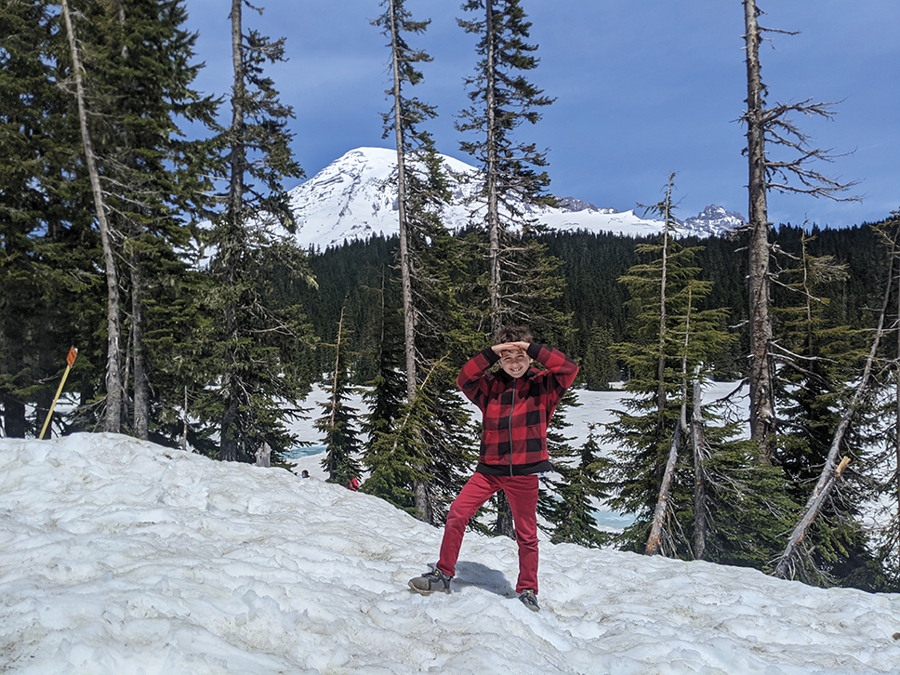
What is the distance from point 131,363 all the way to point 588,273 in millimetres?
111526

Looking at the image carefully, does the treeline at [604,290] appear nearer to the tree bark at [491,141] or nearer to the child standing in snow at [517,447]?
the tree bark at [491,141]

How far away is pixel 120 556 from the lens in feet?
12.9

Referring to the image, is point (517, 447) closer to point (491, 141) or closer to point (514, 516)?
point (514, 516)

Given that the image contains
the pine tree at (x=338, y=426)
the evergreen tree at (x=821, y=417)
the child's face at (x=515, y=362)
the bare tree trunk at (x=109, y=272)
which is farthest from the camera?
the pine tree at (x=338, y=426)

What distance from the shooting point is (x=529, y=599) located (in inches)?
169

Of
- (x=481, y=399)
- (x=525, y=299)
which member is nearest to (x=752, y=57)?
(x=525, y=299)

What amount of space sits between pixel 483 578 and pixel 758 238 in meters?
10.8

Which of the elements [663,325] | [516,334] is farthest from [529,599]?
[663,325]

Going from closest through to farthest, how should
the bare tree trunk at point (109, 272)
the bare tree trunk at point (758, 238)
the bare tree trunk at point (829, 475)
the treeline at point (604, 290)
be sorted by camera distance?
the bare tree trunk at point (829, 475) < the bare tree trunk at point (758, 238) < the bare tree trunk at point (109, 272) < the treeline at point (604, 290)

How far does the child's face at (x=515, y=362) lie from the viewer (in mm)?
4297

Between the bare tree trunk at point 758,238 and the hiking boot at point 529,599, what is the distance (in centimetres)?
983

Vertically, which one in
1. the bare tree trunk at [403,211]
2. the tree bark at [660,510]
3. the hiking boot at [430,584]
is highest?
the bare tree trunk at [403,211]

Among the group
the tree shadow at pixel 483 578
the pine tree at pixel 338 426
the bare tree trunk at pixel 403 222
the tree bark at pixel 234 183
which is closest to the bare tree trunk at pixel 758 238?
the tree shadow at pixel 483 578

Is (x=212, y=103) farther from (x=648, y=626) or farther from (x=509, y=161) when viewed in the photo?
(x=648, y=626)
